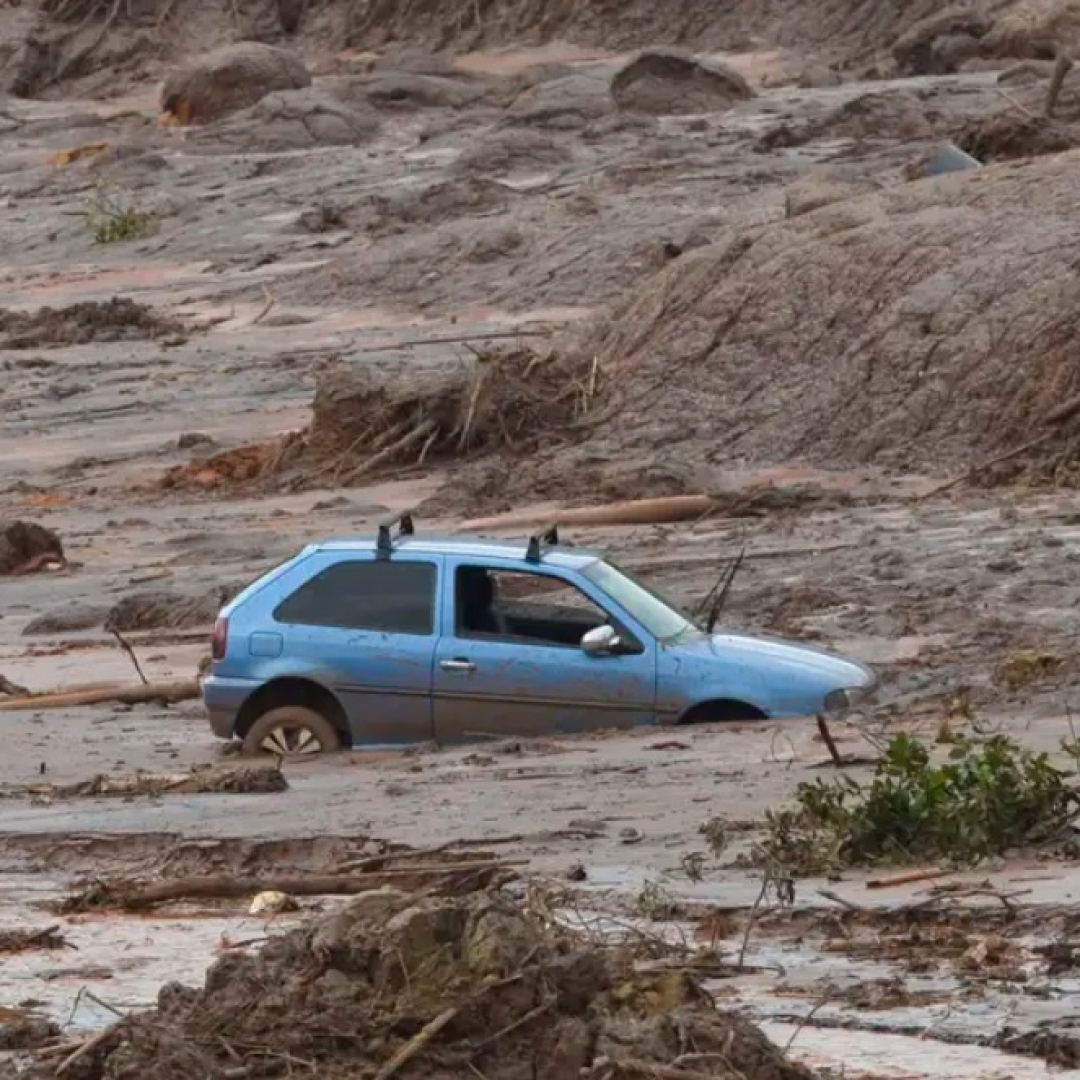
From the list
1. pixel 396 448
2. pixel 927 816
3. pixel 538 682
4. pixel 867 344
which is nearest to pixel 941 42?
pixel 396 448

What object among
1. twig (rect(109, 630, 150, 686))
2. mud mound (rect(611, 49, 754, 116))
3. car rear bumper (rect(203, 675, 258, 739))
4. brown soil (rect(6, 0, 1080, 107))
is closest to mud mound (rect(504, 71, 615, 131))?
mud mound (rect(611, 49, 754, 116))

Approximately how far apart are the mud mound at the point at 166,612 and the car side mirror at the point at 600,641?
622 centimetres

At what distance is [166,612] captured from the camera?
22.2m

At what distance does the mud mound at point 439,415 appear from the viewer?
1129 inches

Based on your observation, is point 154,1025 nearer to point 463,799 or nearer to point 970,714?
point 463,799

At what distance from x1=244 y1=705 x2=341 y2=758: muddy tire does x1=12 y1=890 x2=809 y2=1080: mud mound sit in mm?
7948

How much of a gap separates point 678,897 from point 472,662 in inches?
188

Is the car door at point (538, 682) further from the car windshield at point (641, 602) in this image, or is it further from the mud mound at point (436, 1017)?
the mud mound at point (436, 1017)

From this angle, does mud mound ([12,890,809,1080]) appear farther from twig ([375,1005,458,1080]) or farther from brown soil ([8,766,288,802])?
brown soil ([8,766,288,802])

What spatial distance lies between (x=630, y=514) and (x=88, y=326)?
16.3m

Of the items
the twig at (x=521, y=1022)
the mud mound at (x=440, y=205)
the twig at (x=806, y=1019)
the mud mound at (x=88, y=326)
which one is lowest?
the twig at (x=806, y=1019)

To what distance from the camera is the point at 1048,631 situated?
724 inches

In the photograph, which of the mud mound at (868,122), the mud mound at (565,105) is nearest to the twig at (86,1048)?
the mud mound at (868,122)

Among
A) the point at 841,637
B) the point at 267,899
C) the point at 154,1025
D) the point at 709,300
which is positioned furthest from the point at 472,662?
the point at 709,300
